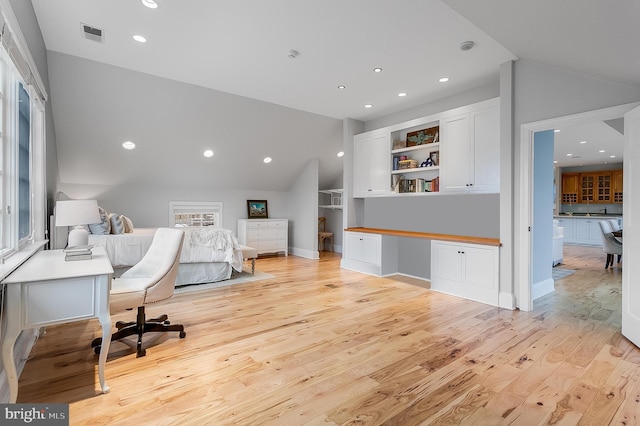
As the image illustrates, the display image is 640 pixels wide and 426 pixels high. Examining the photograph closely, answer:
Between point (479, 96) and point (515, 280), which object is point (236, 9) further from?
point (515, 280)

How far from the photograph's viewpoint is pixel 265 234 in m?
7.14

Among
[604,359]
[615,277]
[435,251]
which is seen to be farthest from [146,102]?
[615,277]

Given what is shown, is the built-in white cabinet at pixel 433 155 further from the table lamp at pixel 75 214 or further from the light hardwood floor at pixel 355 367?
the table lamp at pixel 75 214

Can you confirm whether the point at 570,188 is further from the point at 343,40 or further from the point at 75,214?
the point at 75,214

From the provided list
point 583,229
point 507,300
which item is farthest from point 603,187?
point 507,300

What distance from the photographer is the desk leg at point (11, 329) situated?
1635 millimetres

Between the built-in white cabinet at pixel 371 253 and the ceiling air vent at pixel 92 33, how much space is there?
4.17m

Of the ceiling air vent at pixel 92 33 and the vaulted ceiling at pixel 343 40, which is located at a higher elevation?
the ceiling air vent at pixel 92 33

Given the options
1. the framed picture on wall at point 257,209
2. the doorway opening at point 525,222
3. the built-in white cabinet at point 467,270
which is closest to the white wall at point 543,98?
the doorway opening at point 525,222

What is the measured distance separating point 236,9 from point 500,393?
3.32 metres

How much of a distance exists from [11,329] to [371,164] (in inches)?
190

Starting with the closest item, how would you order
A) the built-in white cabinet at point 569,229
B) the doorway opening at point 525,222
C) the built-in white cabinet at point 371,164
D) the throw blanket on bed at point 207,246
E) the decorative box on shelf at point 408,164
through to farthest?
the doorway opening at point 525,222, the throw blanket on bed at point 207,246, the decorative box on shelf at point 408,164, the built-in white cabinet at point 371,164, the built-in white cabinet at point 569,229

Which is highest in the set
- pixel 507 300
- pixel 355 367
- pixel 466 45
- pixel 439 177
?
pixel 466 45

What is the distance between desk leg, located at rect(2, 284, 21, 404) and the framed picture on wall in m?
5.79
